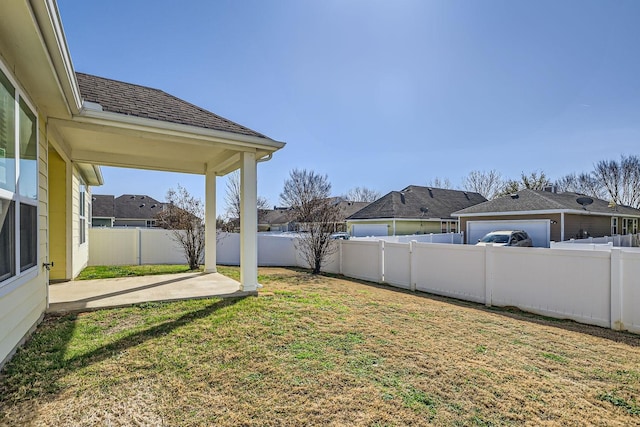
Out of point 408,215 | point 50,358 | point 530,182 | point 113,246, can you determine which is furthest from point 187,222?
point 530,182

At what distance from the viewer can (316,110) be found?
45.8 ft

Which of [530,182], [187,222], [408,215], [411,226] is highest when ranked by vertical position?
[530,182]

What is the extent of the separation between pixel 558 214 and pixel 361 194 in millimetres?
39060

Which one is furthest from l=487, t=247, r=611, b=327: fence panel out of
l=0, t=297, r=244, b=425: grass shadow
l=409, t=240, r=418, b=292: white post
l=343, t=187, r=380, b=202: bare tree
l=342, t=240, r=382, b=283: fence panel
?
l=343, t=187, r=380, b=202: bare tree

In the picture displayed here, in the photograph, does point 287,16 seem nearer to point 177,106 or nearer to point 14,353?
point 177,106

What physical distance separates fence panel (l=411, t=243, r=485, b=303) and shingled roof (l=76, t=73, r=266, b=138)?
4.90 metres

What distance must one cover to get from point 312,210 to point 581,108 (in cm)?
1210

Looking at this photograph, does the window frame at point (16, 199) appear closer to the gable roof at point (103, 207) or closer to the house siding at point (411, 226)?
the house siding at point (411, 226)

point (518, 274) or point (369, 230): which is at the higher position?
point (369, 230)

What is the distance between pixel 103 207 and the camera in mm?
29859

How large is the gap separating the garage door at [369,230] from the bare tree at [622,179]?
87.3ft

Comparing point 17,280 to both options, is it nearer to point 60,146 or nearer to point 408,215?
point 60,146

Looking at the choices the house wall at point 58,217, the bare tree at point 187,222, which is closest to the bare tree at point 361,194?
the bare tree at point 187,222

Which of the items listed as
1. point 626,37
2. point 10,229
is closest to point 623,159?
point 626,37
